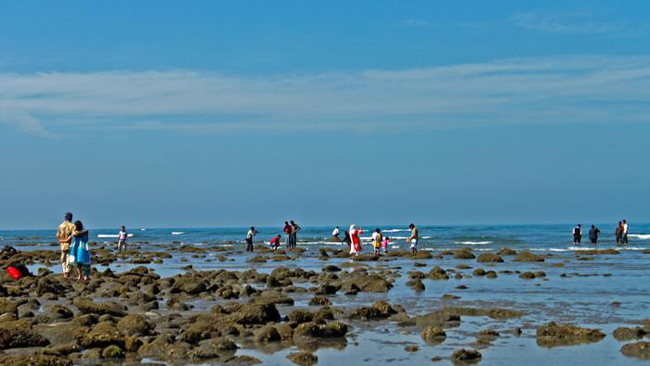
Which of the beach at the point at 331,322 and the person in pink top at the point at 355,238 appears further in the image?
the person in pink top at the point at 355,238

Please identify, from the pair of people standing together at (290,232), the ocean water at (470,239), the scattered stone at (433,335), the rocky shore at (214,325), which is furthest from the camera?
the ocean water at (470,239)

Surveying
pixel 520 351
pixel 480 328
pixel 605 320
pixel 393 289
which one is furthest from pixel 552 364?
pixel 393 289

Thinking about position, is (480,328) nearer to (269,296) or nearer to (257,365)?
(257,365)

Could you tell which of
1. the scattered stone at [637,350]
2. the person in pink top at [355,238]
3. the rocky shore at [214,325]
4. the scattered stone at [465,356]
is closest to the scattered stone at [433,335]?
the rocky shore at [214,325]

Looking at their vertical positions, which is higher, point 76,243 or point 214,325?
point 76,243

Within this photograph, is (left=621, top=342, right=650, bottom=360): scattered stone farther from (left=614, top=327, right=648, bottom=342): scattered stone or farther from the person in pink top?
the person in pink top

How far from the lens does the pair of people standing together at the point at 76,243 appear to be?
2258 cm

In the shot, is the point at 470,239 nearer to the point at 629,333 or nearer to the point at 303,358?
the point at 629,333

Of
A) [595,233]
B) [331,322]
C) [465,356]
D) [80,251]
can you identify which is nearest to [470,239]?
[595,233]

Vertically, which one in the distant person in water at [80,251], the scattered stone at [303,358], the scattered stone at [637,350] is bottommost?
the scattered stone at [303,358]

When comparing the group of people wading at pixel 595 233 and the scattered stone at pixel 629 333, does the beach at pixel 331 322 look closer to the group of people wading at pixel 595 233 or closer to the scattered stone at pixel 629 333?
the scattered stone at pixel 629 333

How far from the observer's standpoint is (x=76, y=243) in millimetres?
22688

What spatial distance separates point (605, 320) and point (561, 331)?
2619 mm

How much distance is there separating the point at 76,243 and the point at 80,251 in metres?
0.38
